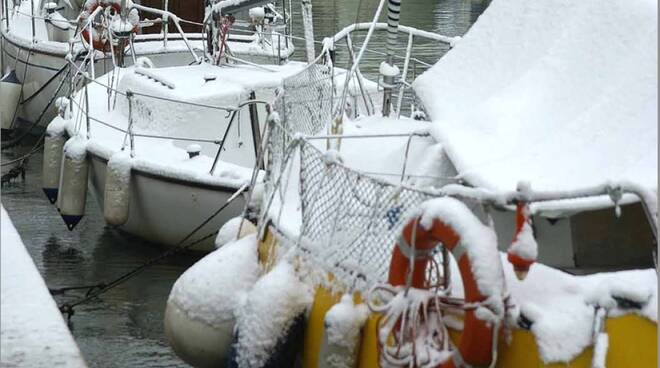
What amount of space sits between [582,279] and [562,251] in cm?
84

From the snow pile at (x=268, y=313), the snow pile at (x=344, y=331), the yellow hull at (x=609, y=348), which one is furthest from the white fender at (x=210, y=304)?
the snow pile at (x=344, y=331)

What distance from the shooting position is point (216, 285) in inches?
296

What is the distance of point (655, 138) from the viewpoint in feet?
21.3

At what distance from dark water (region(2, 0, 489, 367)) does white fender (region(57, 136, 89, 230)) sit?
1.18 ft

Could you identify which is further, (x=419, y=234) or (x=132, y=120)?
(x=132, y=120)

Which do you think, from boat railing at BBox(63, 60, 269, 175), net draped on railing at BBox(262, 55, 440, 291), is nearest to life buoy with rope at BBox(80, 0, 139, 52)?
boat railing at BBox(63, 60, 269, 175)

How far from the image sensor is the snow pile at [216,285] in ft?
24.6

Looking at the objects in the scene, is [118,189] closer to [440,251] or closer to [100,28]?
[100,28]

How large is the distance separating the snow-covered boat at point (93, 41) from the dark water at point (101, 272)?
131 centimetres

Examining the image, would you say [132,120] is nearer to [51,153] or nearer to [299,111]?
[51,153]

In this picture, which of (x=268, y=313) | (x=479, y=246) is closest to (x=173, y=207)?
(x=268, y=313)

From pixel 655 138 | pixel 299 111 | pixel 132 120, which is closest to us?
pixel 655 138

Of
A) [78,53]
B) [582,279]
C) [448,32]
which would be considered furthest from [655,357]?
[448,32]

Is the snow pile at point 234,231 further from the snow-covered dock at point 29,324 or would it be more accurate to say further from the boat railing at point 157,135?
the boat railing at point 157,135
